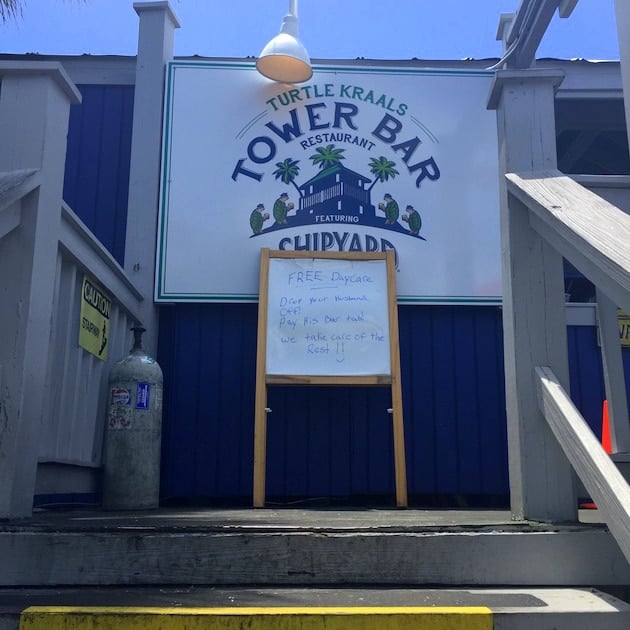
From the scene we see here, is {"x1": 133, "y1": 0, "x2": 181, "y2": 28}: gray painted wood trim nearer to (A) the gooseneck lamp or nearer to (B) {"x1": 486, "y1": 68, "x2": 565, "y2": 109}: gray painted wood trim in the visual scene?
(A) the gooseneck lamp

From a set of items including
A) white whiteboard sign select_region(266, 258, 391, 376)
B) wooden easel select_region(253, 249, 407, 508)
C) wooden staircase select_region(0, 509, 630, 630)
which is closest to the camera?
wooden staircase select_region(0, 509, 630, 630)

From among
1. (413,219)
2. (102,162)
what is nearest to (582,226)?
(413,219)

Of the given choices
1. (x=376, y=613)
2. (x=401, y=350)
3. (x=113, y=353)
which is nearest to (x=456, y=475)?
(x=401, y=350)

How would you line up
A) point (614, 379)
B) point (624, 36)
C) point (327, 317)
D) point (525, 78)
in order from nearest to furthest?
point (525, 78) → point (614, 379) → point (624, 36) → point (327, 317)

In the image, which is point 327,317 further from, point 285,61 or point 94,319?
point 285,61

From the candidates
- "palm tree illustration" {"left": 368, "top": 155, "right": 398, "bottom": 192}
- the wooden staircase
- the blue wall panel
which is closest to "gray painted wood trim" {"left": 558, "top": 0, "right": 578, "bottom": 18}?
"palm tree illustration" {"left": 368, "top": 155, "right": 398, "bottom": 192}

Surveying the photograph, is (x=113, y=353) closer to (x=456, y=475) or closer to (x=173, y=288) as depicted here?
(x=173, y=288)

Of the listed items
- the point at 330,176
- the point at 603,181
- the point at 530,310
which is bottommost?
the point at 530,310

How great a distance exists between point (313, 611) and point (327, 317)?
10.5ft

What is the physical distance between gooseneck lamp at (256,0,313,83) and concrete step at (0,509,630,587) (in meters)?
3.80

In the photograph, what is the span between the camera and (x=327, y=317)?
4.68 meters

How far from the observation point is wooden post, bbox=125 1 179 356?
4938 mm

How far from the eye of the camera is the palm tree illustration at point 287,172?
521cm

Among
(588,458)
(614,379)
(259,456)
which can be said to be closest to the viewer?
(588,458)
